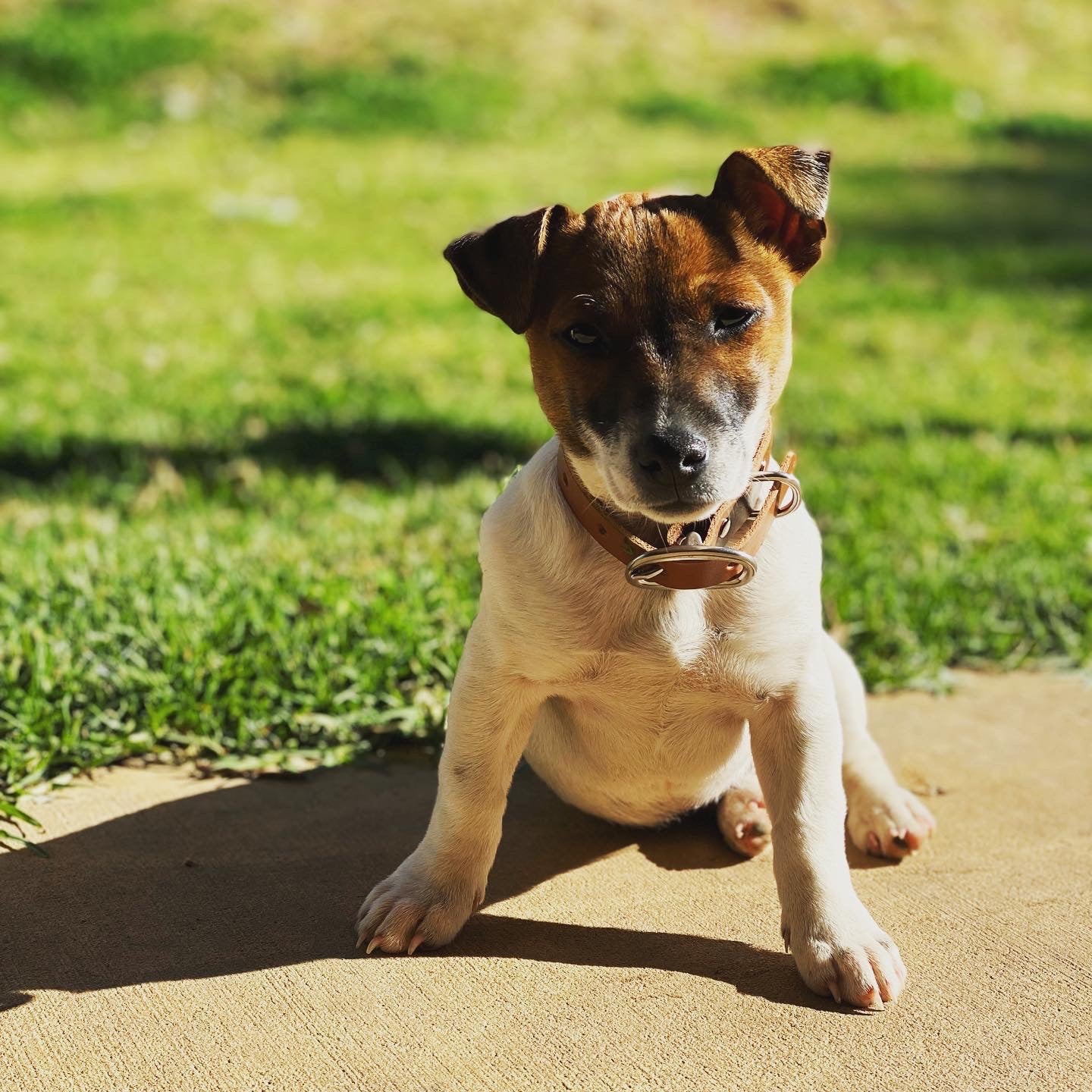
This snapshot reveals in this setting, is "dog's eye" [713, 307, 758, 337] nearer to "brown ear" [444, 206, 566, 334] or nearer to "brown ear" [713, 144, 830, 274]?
"brown ear" [713, 144, 830, 274]

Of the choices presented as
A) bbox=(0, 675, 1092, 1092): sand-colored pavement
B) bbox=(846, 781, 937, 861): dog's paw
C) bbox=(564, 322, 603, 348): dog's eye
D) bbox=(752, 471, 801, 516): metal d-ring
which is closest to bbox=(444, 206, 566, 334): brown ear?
bbox=(564, 322, 603, 348): dog's eye

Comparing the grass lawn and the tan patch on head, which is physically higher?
the tan patch on head

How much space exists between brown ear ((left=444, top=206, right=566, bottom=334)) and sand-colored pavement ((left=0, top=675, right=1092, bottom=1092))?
50.6 inches

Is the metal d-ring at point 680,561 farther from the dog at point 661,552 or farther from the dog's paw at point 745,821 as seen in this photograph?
the dog's paw at point 745,821

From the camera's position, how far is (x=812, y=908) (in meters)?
2.71

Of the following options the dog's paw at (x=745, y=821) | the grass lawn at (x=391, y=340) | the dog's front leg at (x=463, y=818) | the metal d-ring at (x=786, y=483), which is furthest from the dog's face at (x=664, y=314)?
the grass lawn at (x=391, y=340)

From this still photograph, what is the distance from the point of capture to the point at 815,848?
2.72 m

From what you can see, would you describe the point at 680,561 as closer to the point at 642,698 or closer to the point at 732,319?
the point at 642,698

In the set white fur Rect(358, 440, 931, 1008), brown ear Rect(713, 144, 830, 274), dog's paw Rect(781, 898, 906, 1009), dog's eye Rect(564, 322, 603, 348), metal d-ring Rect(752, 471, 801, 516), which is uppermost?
brown ear Rect(713, 144, 830, 274)

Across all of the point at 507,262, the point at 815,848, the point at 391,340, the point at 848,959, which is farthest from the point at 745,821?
the point at 391,340

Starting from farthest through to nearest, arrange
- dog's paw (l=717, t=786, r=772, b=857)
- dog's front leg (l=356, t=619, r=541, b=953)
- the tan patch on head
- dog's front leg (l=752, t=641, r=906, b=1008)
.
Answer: dog's paw (l=717, t=786, r=772, b=857) < dog's front leg (l=356, t=619, r=541, b=953) < dog's front leg (l=752, t=641, r=906, b=1008) < the tan patch on head

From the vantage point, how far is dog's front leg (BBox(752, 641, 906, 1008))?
2.65 m

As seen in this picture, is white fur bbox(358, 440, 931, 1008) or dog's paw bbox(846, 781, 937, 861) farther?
dog's paw bbox(846, 781, 937, 861)

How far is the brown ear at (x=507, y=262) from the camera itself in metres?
2.67
